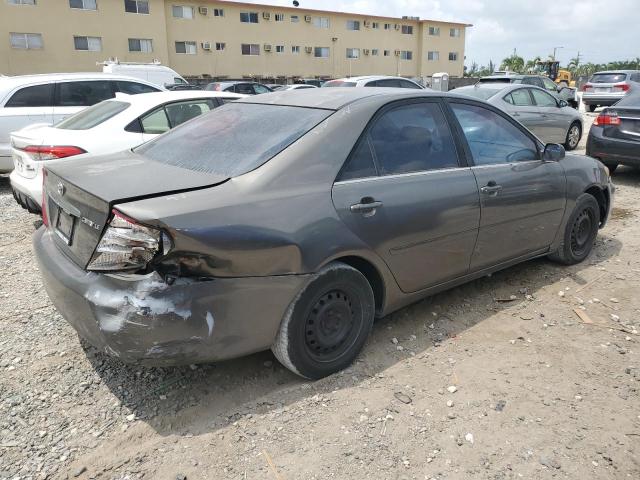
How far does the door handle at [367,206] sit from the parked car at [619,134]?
6.51 m

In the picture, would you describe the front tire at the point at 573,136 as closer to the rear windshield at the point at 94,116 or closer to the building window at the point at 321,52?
the rear windshield at the point at 94,116

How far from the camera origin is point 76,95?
8266mm

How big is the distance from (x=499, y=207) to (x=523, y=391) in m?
1.38

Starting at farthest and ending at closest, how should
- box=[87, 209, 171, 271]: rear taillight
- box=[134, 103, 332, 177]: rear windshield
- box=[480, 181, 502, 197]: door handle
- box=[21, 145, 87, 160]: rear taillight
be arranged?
box=[21, 145, 87, 160]: rear taillight, box=[480, 181, 502, 197]: door handle, box=[134, 103, 332, 177]: rear windshield, box=[87, 209, 171, 271]: rear taillight

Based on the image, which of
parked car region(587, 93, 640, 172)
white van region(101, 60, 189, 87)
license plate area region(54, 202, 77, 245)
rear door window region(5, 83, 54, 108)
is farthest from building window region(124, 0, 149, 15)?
license plate area region(54, 202, 77, 245)

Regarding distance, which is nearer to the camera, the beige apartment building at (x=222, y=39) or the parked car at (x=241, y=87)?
the parked car at (x=241, y=87)

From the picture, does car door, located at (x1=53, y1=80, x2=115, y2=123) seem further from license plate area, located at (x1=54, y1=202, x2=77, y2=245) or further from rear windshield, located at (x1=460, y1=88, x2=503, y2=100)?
rear windshield, located at (x1=460, y1=88, x2=503, y2=100)

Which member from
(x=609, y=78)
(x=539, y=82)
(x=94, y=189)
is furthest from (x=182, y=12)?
(x=94, y=189)

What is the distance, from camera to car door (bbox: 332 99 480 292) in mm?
3014

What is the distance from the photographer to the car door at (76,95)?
26.5ft

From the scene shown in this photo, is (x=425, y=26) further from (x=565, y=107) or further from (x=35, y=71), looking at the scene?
(x=565, y=107)

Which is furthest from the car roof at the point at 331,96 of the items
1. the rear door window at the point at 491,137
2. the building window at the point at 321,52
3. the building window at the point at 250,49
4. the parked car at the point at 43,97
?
the building window at the point at 321,52

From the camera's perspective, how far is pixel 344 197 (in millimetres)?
2916

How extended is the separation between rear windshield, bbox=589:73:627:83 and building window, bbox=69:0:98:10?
27946mm
